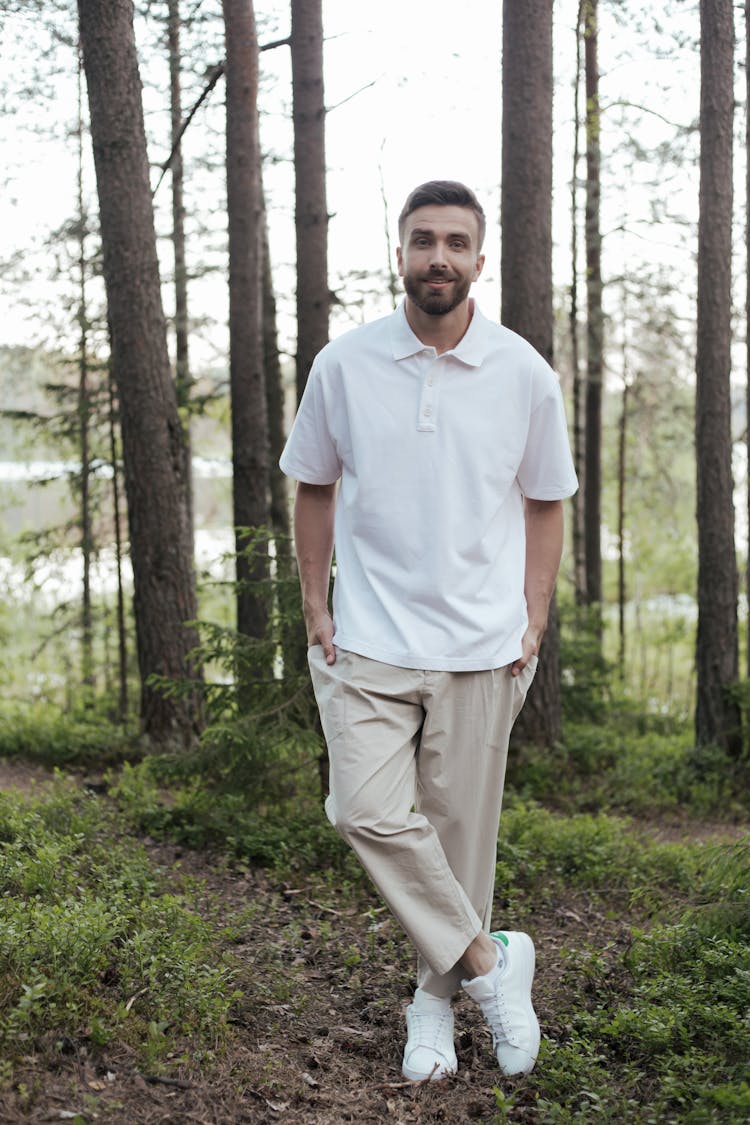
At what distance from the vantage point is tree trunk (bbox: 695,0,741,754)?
9.44 metres

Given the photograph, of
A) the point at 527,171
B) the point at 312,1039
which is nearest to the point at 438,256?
the point at 312,1039

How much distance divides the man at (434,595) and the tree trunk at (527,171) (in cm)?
529

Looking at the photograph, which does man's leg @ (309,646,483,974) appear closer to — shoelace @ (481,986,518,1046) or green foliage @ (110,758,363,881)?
shoelace @ (481,986,518,1046)

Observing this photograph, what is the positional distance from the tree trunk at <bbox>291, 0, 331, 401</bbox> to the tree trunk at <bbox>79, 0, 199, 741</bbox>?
1593mm

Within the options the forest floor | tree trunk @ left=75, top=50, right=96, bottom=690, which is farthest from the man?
tree trunk @ left=75, top=50, right=96, bottom=690

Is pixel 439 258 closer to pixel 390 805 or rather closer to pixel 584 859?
pixel 390 805

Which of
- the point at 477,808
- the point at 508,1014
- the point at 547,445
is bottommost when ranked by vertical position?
the point at 508,1014

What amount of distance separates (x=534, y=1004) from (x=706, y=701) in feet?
20.0

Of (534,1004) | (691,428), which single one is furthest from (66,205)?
(534,1004)

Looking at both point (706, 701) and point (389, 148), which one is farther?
point (389, 148)

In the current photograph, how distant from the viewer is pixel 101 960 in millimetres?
3707

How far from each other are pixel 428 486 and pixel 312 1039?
195 cm

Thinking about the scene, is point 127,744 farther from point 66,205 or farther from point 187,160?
point 187,160

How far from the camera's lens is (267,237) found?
632 inches
